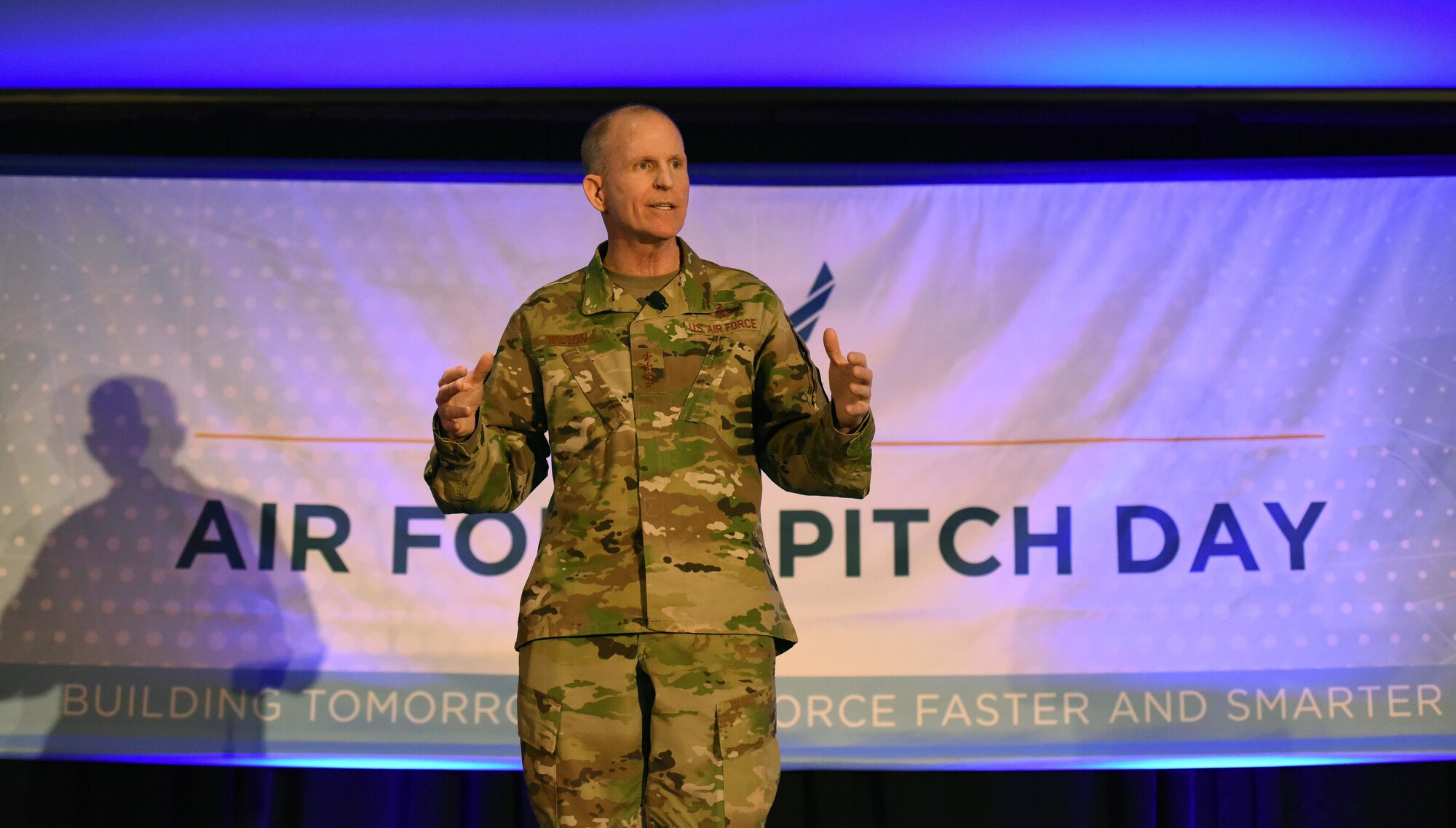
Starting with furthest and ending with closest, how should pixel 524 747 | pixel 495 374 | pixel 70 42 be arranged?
pixel 70 42, pixel 495 374, pixel 524 747

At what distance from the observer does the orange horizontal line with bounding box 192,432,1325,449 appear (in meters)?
3.04

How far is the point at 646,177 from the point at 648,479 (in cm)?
44

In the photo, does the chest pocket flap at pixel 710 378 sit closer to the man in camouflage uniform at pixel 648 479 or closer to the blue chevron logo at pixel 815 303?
the man in camouflage uniform at pixel 648 479

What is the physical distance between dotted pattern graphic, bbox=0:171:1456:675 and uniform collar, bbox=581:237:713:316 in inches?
50.5

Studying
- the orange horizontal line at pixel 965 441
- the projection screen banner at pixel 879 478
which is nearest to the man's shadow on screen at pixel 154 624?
the projection screen banner at pixel 879 478

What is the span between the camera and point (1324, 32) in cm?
304

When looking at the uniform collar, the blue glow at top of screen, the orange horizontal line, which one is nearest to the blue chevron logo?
the orange horizontal line

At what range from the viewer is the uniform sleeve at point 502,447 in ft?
5.57

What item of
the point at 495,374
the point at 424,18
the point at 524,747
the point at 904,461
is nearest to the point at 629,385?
the point at 495,374

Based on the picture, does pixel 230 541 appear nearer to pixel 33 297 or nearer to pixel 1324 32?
pixel 33 297

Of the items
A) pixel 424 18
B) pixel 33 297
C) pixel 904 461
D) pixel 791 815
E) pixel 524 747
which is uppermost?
pixel 424 18

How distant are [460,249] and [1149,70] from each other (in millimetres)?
1862

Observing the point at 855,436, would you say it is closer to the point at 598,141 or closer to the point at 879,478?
the point at 598,141

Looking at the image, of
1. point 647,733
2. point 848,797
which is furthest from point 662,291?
point 848,797
